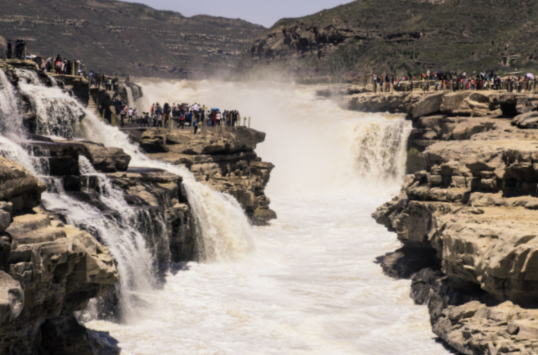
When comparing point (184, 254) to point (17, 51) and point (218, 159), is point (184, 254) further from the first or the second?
point (17, 51)

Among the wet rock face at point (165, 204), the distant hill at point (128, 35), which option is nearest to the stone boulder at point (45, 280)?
the wet rock face at point (165, 204)

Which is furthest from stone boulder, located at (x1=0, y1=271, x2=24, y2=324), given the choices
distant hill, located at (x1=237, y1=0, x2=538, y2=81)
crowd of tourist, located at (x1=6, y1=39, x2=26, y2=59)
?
distant hill, located at (x1=237, y1=0, x2=538, y2=81)

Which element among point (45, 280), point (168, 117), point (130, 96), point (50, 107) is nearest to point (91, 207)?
point (45, 280)

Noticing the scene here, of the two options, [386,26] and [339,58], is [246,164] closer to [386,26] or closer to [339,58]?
[339,58]

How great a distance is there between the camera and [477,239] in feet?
50.7

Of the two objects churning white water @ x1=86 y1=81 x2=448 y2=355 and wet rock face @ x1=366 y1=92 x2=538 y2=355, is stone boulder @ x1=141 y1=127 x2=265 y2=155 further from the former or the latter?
wet rock face @ x1=366 y1=92 x2=538 y2=355

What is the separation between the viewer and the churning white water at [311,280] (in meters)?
16.9

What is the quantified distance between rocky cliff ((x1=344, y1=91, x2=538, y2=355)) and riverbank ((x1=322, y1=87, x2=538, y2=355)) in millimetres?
21

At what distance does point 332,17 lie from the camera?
103 metres

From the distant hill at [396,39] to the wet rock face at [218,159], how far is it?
40517mm

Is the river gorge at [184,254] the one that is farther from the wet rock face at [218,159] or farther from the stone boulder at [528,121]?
the stone boulder at [528,121]

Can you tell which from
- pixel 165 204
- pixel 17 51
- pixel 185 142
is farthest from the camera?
pixel 185 142

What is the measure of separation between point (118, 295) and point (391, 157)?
98.5 feet

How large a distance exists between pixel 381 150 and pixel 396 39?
4952 cm
